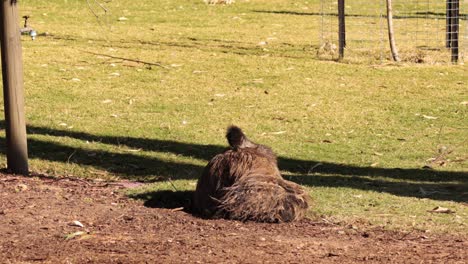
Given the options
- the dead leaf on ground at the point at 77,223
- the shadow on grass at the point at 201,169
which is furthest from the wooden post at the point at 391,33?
the dead leaf on ground at the point at 77,223

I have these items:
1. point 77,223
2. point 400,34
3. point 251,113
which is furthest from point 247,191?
point 400,34

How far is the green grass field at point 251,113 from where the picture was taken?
9375 millimetres

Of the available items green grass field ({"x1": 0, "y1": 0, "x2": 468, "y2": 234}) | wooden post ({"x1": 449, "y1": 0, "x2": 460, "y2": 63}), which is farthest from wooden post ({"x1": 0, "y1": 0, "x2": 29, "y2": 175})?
wooden post ({"x1": 449, "y1": 0, "x2": 460, "y2": 63})

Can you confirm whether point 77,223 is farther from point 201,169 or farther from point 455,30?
point 455,30

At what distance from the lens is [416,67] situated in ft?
53.8

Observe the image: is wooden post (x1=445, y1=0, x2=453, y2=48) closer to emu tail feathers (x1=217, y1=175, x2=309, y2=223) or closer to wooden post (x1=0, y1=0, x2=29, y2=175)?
wooden post (x1=0, y1=0, x2=29, y2=175)

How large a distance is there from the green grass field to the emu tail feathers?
11.6 inches

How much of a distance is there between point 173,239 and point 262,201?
3.00ft

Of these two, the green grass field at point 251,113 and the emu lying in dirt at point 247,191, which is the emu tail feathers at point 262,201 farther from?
the green grass field at point 251,113

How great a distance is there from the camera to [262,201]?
24.6 ft

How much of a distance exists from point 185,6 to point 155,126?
12403 mm

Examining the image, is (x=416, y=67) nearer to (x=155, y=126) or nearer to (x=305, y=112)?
(x=305, y=112)

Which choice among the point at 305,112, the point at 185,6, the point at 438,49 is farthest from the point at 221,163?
the point at 185,6

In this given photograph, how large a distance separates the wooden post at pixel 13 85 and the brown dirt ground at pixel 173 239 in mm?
1167
